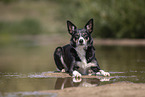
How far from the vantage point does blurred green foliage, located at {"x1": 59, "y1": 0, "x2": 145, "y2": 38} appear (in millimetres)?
20500

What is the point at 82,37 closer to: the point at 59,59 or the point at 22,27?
the point at 59,59

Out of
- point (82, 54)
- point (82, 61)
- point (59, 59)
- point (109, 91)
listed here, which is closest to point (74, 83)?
point (82, 61)

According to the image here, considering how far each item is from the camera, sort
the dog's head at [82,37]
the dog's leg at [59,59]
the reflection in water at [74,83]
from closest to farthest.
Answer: the reflection in water at [74,83]
the dog's head at [82,37]
the dog's leg at [59,59]

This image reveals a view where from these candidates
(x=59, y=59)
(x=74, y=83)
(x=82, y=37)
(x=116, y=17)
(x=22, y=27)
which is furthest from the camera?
(x=22, y=27)

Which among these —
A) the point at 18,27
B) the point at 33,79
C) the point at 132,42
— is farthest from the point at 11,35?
the point at 33,79

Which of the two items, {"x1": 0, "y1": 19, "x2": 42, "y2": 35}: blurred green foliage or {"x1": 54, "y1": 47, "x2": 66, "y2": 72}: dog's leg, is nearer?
{"x1": 54, "y1": 47, "x2": 66, "y2": 72}: dog's leg

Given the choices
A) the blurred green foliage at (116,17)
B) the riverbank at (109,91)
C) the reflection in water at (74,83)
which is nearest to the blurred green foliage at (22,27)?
the blurred green foliage at (116,17)

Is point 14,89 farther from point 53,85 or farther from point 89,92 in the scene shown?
point 89,92

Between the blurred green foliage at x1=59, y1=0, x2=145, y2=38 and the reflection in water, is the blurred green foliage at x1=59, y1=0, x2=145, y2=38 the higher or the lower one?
the higher one

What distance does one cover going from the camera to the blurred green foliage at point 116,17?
20.5 m

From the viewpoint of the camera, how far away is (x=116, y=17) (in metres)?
21.9

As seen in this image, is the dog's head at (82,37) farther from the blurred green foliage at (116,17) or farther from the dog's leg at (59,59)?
the blurred green foliage at (116,17)

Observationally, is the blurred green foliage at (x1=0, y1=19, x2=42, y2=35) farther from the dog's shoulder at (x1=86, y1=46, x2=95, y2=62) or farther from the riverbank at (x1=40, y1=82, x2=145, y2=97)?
the riverbank at (x1=40, y1=82, x2=145, y2=97)

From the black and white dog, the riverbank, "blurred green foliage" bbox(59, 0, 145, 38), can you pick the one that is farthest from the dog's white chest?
"blurred green foliage" bbox(59, 0, 145, 38)
